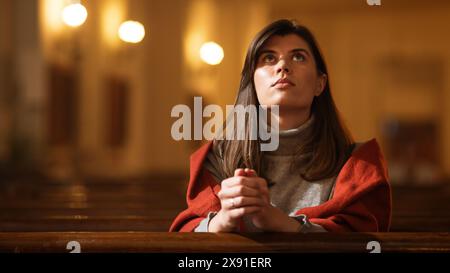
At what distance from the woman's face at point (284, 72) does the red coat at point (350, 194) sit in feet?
0.20

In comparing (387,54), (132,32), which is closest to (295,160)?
(132,32)

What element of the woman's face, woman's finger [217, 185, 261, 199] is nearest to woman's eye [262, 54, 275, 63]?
the woman's face

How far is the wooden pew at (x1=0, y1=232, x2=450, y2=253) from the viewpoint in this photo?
449 mm

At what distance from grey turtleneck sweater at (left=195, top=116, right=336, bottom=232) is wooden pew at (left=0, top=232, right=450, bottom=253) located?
1cm

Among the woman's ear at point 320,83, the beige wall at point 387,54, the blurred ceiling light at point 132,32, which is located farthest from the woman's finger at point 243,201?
the beige wall at point 387,54

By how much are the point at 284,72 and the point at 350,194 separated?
0.34 ft

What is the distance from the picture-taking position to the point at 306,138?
1.48 ft

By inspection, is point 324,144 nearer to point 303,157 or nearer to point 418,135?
point 303,157

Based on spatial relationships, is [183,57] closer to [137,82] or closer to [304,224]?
[137,82]

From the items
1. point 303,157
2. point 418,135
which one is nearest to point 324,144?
point 303,157

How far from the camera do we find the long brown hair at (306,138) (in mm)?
441

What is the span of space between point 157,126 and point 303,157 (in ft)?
9.29

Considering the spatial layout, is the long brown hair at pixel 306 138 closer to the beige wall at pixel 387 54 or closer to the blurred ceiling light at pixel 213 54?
the blurred ceiling light at pixel 213 54
